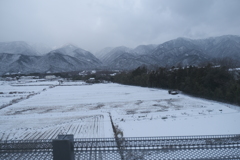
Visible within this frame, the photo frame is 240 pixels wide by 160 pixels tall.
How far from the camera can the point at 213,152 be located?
2.41 m

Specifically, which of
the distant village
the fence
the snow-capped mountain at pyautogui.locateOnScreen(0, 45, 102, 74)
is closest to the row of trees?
the fence

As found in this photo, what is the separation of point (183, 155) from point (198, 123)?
8.45 metres

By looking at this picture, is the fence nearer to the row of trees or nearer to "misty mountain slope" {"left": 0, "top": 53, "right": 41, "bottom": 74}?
the row of trees

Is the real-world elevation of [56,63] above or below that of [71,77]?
above

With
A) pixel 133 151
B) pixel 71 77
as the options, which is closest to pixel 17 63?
pixel 71 77

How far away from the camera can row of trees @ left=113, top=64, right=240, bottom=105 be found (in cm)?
1702

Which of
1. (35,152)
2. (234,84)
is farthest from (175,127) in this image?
(234,84)

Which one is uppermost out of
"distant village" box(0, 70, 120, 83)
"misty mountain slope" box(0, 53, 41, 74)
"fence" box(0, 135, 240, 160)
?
"misty mountain slope" box(0, 53, 41, 74)

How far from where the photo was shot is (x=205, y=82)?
20734mm

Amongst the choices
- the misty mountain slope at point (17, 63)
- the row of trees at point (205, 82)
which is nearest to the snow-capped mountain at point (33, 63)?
the misty mountain slope at point (17, 63)

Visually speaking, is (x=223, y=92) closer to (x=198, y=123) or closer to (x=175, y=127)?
(x=198, y=123)

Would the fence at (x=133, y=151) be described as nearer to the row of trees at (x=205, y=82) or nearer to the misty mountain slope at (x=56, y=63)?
the row of trees at (x=205, y=82)

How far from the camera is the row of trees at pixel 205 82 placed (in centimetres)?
1702

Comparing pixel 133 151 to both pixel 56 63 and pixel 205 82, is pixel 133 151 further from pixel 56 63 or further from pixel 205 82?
pixel 56 63
